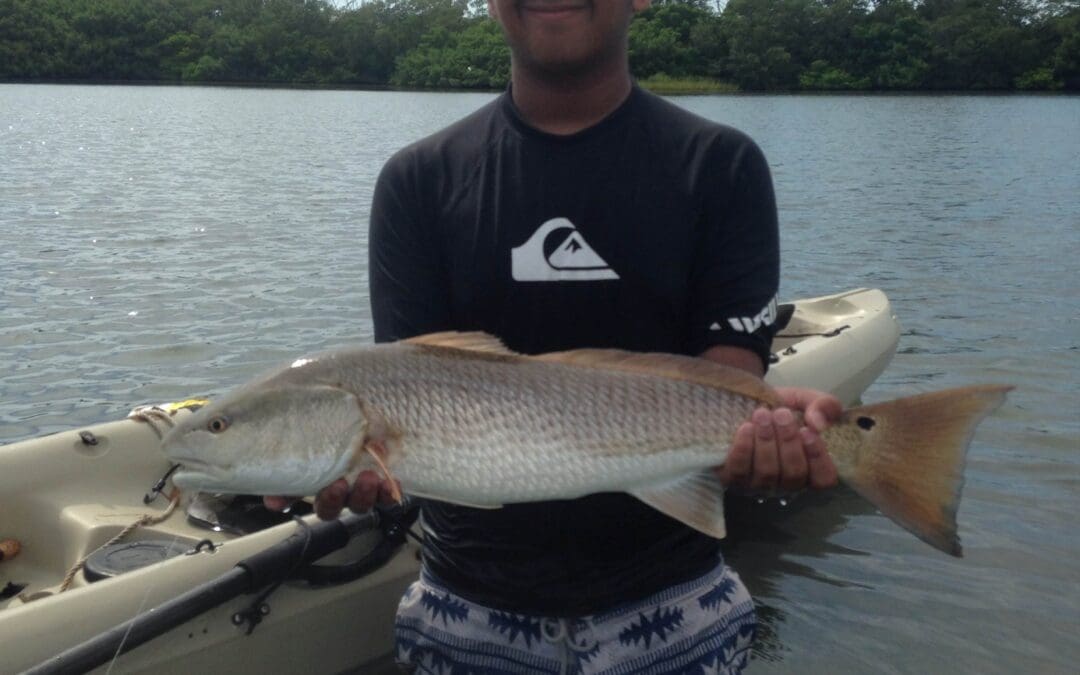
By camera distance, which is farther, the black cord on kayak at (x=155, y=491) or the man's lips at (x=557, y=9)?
the black cord on kayak at (x=155, y=491)

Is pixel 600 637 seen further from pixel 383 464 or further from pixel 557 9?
pixel 557 9

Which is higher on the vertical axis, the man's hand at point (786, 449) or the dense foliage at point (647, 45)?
the man's hand at point (786, 449)

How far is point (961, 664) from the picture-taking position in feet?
21.4

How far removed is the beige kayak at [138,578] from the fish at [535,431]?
5.39 ft

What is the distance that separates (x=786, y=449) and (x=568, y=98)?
41.8 inches

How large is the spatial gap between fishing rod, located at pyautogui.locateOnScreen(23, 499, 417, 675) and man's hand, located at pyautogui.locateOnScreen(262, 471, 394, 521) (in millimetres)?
1388

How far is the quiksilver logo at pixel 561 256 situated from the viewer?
296 centimetres

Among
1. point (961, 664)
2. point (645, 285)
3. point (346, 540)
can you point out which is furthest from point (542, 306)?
point (961, 664)

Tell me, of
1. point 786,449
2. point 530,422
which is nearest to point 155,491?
point 530,422

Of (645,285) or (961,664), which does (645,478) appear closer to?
(645,285)

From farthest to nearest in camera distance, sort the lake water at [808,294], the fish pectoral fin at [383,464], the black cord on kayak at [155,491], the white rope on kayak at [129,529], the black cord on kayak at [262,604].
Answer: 1. the lake water at [808,294]
2. the black cord on kayak at [155,491]
3. the white rope on kayak at [129,529]
4. the black cord on kayak at [262,604]
5. the fish pectoral fin at [383,464]

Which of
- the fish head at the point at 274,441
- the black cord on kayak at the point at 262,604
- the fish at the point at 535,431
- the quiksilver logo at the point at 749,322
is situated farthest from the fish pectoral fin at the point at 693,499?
the black cord on kayak at the point at 262,604

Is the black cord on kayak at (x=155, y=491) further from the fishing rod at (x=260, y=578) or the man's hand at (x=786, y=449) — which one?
the man's hand at (x=786, y=449)

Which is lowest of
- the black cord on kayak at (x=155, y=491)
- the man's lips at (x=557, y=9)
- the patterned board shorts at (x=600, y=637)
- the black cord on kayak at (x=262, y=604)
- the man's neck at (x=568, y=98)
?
the black cord on kayak at (x=155, y=491)
